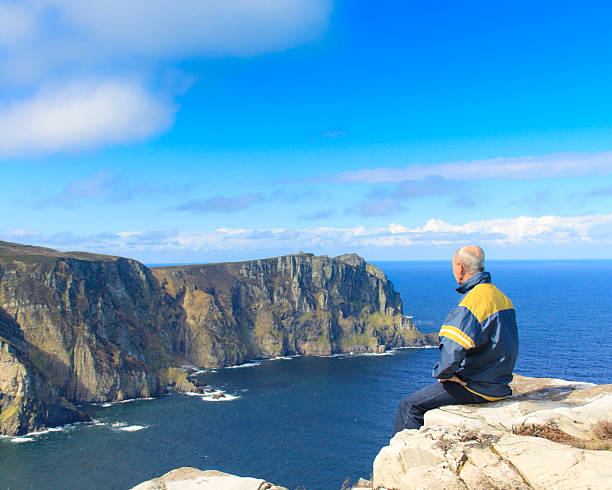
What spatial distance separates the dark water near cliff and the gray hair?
73.7 metres

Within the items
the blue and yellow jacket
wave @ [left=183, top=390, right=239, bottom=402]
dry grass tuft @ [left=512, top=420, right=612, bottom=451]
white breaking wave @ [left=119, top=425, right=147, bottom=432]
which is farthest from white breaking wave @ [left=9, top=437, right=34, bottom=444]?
dry grass tuft @ [left=512, top=420, right=612, bottom=451]

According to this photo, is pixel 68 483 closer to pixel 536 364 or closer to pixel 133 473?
pixel 133 473

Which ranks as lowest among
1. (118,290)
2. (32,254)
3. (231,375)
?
(231,375)

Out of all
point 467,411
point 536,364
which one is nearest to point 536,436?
point 467,411

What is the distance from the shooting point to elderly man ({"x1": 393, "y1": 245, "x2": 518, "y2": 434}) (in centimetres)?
1078

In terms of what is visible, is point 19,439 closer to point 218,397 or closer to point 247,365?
point 218,397

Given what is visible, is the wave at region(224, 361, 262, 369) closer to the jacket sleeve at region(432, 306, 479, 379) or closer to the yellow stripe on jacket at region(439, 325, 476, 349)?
the jacket sleeve at region(432, 306, 479, 379)

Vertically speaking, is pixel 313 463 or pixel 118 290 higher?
pixel 118 290

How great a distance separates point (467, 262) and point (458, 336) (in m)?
2.49

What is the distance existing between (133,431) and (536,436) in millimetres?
116883

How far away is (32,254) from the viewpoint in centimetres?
17112

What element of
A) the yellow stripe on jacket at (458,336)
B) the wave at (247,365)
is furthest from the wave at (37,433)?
the yellow stripe on jacket at (458,336)

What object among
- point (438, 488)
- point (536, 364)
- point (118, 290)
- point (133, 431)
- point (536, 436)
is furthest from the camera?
point (118, 290)

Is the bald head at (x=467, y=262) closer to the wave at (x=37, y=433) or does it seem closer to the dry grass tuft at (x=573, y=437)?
the dry grass tuft at (x=573, y=437)
